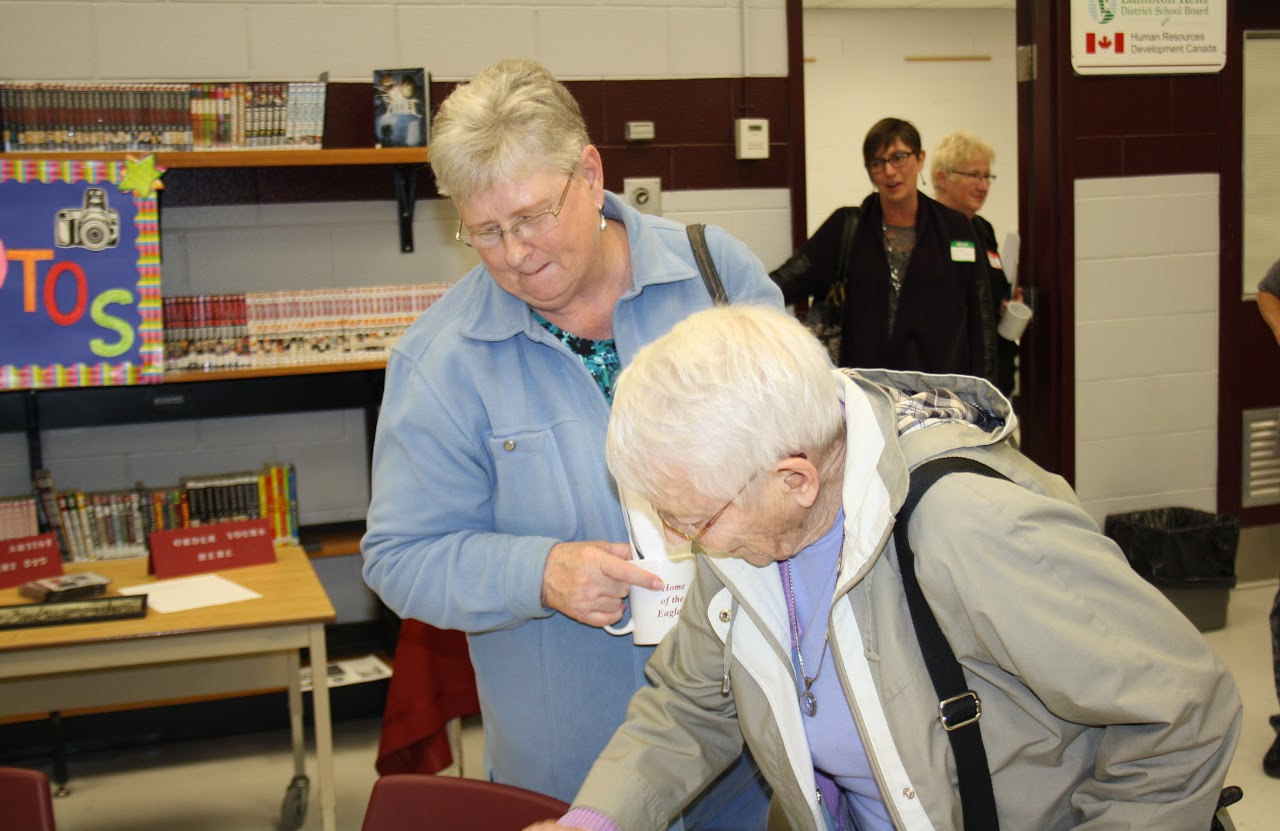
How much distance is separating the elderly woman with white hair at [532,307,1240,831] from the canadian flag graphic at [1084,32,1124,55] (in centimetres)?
368

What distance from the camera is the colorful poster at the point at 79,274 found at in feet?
10.9

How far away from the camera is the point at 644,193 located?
4133 millimetres

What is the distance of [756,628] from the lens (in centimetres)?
136

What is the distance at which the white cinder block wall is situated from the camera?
4.61m

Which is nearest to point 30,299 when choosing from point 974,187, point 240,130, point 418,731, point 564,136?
point 240,130

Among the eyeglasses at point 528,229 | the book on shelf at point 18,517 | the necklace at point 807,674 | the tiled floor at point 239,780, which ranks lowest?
the tiled floor at point 239,780

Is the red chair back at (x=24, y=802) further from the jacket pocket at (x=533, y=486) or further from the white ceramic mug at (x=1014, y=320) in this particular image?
the white ceramic mug at (x=1014, y=320)

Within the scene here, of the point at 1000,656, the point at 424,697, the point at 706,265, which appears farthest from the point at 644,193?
the point at 1000,656

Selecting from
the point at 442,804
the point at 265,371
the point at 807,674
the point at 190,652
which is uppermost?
the point at 265,371

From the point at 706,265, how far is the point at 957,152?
3.34 metres

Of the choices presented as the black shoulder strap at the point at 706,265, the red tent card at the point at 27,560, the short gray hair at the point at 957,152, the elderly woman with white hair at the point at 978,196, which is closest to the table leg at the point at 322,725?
the red tent card at the point at 27,560

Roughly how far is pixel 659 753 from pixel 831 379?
22.0 inches

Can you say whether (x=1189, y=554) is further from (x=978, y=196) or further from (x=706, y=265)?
(x=706, y=265)

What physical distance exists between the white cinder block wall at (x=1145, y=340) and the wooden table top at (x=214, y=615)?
122 inches
